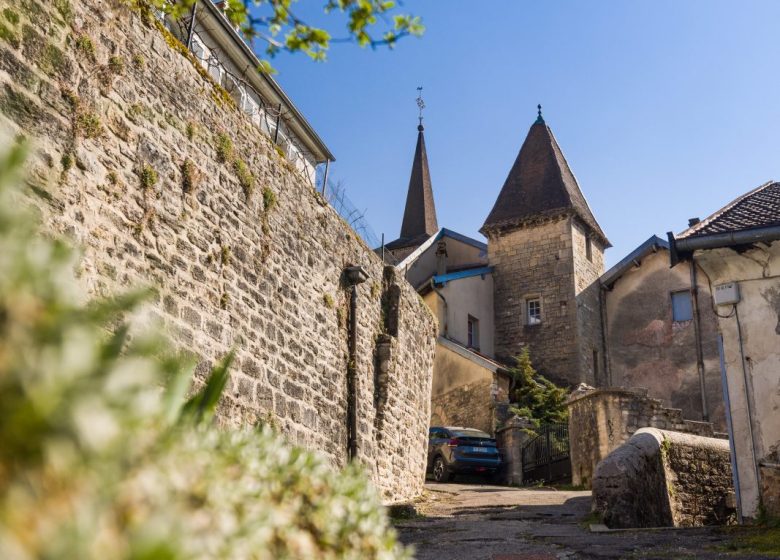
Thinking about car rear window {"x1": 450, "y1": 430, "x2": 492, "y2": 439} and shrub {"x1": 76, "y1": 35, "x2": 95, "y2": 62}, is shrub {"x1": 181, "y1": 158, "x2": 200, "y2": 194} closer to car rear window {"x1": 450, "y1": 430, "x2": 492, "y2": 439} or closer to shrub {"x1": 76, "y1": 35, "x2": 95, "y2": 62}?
shrub {"x1": 76, "y1": 35, "x2": 95, "y2": 62}

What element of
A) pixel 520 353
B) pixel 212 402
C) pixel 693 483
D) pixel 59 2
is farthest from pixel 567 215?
pixel 212 402

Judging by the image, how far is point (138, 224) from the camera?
5.95 meters

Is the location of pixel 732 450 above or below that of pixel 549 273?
below

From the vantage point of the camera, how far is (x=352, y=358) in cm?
1023

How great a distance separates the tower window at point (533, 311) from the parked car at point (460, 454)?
33.5 ft

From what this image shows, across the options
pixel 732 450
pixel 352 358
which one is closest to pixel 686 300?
pixel 732 450

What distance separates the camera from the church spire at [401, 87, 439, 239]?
40375mm

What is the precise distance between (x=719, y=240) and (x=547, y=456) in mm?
10083

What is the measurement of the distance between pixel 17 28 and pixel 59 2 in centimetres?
54

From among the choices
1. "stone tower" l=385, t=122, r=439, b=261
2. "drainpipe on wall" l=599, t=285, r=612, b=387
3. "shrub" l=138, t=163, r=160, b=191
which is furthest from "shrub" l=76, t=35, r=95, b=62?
"stone tower" l=385, t=122, r=439, b=261

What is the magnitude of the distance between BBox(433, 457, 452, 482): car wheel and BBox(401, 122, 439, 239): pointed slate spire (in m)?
21.9

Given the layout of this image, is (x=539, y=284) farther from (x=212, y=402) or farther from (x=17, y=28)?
A: (x=212, y=402)

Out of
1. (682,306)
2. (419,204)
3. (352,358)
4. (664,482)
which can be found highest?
(419,204)

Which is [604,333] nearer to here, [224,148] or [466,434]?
[466,434]
